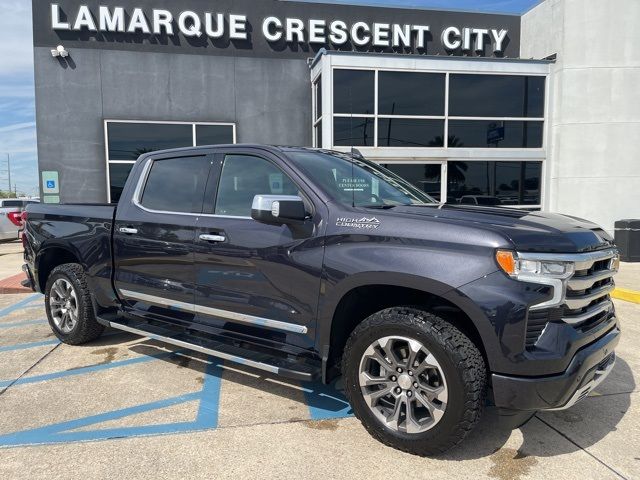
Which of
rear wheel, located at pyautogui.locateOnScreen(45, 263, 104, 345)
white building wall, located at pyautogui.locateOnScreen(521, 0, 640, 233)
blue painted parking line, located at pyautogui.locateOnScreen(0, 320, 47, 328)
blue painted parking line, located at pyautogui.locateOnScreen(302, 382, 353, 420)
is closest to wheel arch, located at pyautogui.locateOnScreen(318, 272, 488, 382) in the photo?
blue painted parking line, located at pyautogui.locateOnScreen(302, 382, 353, 420)

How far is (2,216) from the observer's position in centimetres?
1720

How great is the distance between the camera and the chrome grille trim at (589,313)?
2.68 meters

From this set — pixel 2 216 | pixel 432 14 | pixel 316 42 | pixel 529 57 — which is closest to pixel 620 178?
pixel 529 57

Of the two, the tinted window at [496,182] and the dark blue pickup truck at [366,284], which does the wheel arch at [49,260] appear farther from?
the tinted window at [496,182]

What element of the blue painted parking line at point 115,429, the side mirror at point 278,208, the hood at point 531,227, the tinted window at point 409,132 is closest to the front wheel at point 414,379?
the hood at point 531,227

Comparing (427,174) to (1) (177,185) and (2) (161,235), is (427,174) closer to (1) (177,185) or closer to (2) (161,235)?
(1) (177,185)

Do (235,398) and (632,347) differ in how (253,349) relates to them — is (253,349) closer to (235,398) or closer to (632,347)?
(235,398)

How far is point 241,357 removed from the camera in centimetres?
354

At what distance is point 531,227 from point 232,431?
228 cm

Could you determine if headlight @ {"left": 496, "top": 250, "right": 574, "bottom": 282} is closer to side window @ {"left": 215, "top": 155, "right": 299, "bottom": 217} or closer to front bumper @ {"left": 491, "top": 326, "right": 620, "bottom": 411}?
front bumper @ {"left": 491, "top": 326, "right": 620, "bottom": 411}

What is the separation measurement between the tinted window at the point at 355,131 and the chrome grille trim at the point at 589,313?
982 cm

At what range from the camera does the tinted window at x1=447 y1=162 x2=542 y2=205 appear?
13.1m

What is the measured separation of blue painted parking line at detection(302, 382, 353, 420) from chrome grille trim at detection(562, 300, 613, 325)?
1652 millimetres

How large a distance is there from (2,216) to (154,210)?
52.9 feet
